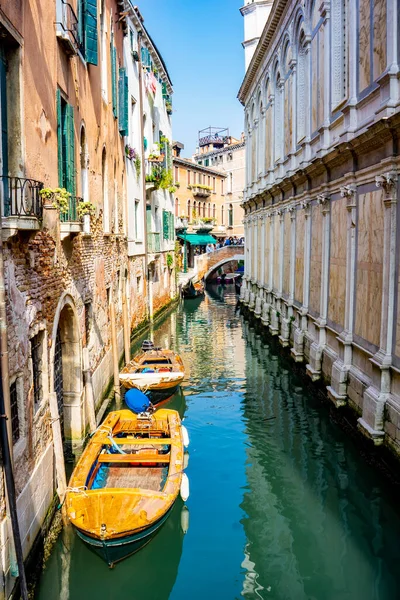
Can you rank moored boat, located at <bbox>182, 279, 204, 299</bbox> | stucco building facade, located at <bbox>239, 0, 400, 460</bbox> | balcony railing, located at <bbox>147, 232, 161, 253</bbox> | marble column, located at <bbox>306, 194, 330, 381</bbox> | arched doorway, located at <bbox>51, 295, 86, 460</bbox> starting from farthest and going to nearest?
moored boat, located at <bbox>182, 279, 204, 299</bbox>, balcony railing, located at <bbox>147, 232, 161, 253</bbox>, marble column, located at <bbox>306, 194, 330, 381</bbox>, arched doorway, located at <bbox>51, 295, 86, 460</bbox>, stucco building facade, located at <bbox>239, 0, 400, 460</bbox>

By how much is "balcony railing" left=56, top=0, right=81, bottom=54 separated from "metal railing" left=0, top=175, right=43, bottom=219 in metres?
2.46

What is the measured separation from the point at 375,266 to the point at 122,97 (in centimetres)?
848

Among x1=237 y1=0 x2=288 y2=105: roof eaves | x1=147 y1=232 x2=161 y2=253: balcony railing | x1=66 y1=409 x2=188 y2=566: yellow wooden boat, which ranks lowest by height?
x1=66 y1=409 x2=188 y2=566: yellow wooden boat

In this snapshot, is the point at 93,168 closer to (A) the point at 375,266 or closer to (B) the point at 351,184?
(B) the point at 351,184

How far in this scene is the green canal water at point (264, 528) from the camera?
562cm

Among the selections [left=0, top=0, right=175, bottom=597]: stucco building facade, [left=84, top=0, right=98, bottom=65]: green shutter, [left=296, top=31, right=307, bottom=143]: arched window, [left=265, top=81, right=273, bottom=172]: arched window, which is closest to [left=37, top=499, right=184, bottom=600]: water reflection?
[left=0, top=0, right=175, bottom=597]: stucco building facade

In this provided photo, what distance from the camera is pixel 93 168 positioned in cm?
1042

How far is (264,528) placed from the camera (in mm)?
6738

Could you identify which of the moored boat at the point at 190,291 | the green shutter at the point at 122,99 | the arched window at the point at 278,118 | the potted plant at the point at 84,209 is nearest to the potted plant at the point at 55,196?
the potted plant at the point at 84,209

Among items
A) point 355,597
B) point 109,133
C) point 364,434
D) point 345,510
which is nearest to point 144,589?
point 355,597

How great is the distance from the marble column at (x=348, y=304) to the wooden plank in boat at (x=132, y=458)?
12.6ft

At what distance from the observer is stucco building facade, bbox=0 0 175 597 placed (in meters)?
5.52

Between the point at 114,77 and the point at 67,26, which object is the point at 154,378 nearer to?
the point at 67,26

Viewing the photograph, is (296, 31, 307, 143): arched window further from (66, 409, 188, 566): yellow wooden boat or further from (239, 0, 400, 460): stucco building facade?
(66, 409, 188, 566): yellow wooden boat
